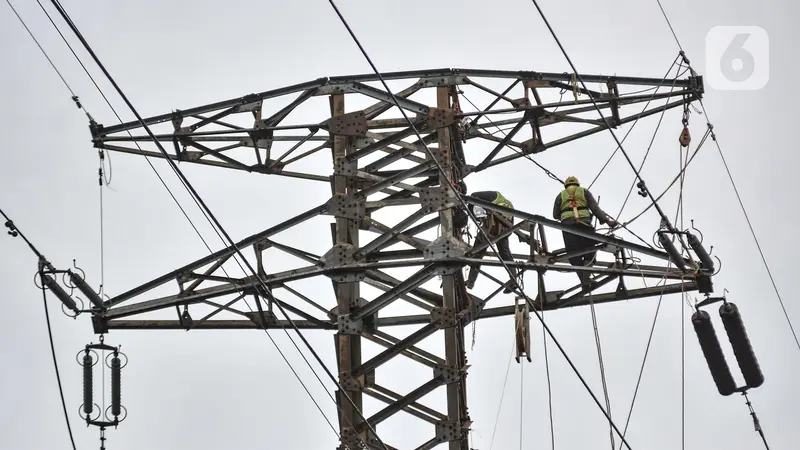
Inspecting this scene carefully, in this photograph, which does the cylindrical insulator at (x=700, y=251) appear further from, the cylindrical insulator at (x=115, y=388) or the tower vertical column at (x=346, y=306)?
the cylindrical insulator at (x=115, y=388)

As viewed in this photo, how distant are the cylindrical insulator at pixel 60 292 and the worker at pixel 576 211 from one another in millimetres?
6968

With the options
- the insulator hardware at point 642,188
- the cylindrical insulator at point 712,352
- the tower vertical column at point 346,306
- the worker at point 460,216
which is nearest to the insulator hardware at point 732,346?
the cylindrical insulator at point 712,352

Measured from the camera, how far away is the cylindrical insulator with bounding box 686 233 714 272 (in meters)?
29.5

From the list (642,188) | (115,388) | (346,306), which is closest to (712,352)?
(642,188)

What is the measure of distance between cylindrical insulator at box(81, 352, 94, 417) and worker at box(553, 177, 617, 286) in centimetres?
689

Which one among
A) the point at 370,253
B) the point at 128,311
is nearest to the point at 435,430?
the point at 370,253

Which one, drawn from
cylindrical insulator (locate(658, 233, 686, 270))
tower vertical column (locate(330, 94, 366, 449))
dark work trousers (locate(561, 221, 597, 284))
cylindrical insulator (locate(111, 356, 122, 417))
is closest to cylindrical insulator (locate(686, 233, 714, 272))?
cylindrical insulator (locate(658, 233, 686, 270))

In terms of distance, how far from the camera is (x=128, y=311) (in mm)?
30859

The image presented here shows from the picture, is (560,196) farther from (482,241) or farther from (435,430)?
(435,430)

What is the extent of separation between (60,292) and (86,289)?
0.36 m

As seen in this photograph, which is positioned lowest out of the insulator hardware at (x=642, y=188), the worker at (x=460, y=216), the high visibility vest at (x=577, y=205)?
the insulator hardware at (x=642, y=188)

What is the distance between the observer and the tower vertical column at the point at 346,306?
3006 centimetres

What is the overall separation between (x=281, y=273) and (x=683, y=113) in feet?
19.5

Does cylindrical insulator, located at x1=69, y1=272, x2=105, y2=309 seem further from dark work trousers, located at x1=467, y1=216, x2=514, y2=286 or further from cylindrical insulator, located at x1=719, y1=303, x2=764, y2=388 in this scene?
cylindrical insulator, located at x1=719, y1=303, x2=764, y2=388
